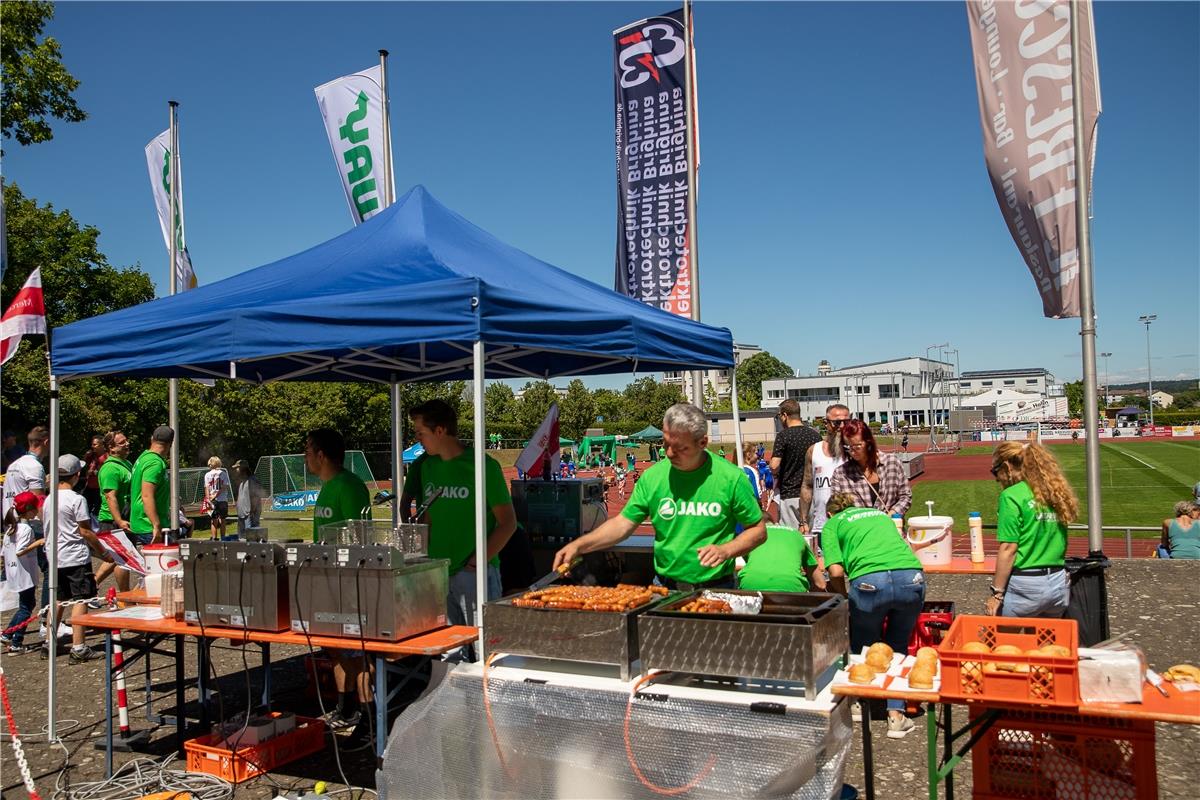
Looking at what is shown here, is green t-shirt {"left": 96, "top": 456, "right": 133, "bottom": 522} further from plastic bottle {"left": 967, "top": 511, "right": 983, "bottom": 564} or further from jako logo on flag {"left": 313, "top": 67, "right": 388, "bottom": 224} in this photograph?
plastic bottle {"left": 967, "top": 511, "right": 983, "bottom": 564}

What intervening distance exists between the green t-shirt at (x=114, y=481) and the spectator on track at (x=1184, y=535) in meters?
11.8

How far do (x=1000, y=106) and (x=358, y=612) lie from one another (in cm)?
716

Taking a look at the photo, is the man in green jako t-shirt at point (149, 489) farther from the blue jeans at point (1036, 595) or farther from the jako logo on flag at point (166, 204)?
the blue jeans at point (1036, 595)

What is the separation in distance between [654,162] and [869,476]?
5.45 meters

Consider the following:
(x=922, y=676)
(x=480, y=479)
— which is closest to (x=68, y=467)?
(x=480, y=479)

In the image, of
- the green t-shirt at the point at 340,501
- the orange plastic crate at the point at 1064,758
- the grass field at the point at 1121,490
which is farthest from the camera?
the grass field at the point at 1121,490

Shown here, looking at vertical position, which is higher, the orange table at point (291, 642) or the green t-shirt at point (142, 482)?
the green t-shirt at point (142, 482)

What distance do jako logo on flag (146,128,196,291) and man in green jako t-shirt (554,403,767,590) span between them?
380 inches

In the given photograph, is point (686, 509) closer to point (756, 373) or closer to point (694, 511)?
point (694, 511)

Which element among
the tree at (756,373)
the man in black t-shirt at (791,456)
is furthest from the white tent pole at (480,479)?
the tree at (756,373)

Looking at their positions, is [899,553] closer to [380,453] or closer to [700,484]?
[700,484]

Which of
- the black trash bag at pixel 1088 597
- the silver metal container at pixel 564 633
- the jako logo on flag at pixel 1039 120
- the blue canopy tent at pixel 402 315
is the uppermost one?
the jako logo on flag at pixel 1039 120

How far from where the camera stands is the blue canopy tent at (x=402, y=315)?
421cm

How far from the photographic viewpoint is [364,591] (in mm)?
4086
